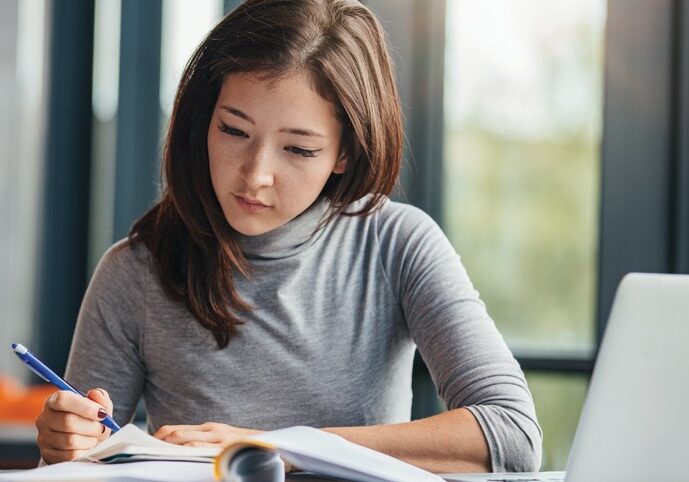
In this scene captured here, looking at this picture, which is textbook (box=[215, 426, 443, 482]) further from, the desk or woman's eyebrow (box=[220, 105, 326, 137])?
the desk

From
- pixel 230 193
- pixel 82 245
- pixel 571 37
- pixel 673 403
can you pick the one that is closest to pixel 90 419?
pixel 230 193

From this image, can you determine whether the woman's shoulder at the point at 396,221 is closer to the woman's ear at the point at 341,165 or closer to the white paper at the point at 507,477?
the woman's ear at the point at 341,165

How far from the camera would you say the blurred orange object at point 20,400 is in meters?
2.64

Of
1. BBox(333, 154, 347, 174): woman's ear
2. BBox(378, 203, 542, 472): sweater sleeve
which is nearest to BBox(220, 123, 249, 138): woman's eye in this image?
BBox(333, 154, 347, 174): woman's ear

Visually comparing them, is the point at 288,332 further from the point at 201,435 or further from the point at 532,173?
the point at 532,173

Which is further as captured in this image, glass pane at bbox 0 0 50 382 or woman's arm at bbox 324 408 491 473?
glass pane at bbox 0 0 50 382

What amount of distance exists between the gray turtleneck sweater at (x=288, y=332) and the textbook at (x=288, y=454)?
412 mm

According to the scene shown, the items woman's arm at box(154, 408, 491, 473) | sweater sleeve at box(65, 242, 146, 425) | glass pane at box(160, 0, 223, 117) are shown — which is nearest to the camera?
woman's arm at box(154, 408, 491, 473)

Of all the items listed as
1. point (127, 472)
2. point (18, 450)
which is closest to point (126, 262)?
point (127, 472)

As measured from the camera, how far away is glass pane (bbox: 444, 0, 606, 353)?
2605mm

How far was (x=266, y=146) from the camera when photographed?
1.26 m

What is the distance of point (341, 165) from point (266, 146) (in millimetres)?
170

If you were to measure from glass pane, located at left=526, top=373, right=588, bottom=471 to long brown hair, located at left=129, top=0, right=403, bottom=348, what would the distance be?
1.37 m

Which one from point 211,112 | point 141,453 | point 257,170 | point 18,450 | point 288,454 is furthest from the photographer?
point 18,450
